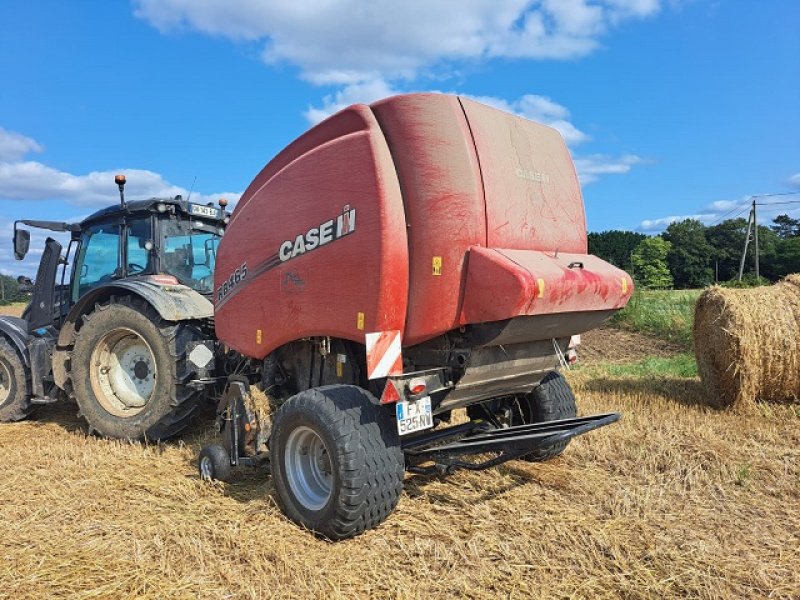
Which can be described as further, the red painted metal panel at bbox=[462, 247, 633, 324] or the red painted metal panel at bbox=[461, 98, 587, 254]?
the red painted metal panel at bbox=[461, 98, 587, 254]

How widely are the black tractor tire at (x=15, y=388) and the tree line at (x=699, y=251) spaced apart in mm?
50242

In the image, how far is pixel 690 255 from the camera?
57.9 meters

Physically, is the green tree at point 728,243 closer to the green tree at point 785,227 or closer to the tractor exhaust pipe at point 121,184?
the green tree at point 785,227

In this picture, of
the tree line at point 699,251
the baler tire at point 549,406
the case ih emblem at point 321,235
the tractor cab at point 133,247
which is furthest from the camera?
the tree line at point 699,251

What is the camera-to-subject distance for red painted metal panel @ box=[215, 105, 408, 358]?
3479 millimetres

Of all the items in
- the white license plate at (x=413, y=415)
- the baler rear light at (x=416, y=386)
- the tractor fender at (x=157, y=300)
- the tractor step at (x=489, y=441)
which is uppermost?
the tractor fender at (x=157, y=300)

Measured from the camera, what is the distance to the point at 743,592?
2789 mm

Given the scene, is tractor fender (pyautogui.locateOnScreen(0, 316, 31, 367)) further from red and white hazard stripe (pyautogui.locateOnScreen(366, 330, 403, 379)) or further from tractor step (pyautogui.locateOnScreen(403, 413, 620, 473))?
red and white hazard stripe (pyautogui.locateOnScreen(366, 330, 403, 379))

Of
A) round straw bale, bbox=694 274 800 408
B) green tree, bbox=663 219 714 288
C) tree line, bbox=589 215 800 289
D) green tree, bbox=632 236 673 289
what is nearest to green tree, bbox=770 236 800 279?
tree line, bbox=589 215 800 289

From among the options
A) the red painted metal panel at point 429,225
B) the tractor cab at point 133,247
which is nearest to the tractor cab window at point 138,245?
the tractor cab at point 133,247

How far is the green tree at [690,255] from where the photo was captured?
57219mm

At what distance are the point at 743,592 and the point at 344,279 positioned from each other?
2521 mm

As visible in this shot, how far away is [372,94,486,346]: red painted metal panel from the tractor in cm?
252

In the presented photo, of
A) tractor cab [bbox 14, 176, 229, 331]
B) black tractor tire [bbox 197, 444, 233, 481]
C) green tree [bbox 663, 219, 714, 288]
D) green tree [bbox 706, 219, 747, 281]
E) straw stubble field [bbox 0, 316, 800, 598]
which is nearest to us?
straw stubble field [bbox 0, 316, 800, 598]
